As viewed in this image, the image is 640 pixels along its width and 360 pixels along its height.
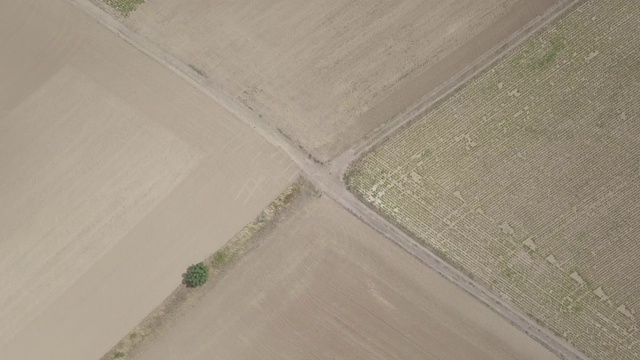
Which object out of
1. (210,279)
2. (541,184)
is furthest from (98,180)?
(541,184)

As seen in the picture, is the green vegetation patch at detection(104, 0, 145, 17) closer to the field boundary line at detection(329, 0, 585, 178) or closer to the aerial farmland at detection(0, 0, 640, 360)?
the aerial farmland at detection(0, 0, 640, 360)

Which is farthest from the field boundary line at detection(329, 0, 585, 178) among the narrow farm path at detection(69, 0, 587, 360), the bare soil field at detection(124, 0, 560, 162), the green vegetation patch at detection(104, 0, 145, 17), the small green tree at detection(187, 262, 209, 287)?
the green vegetation patch at detection(104, 0, 145, 17)

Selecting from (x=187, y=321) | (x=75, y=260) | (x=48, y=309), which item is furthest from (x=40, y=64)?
A: (x=187, y=321)

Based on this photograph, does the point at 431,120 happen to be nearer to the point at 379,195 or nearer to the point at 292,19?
the point at 379,195

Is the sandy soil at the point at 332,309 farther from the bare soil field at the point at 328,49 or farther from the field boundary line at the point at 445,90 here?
the bare soil field at the point at 328,49

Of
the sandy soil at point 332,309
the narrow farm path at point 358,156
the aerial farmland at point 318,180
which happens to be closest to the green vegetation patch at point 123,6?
the aerial farmland at point 318,180

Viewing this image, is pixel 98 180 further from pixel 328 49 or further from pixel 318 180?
pixel 328 49
